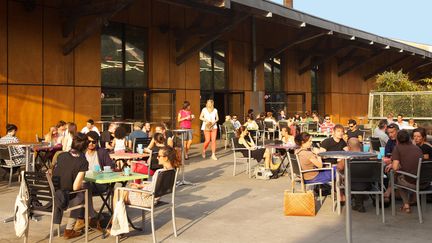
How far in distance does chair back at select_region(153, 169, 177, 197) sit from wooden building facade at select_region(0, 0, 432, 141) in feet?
22.7

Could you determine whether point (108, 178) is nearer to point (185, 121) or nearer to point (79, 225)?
point (79, 225)

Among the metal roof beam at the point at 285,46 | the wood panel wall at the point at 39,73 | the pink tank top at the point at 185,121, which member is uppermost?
the metal roof beam at the point at 285,46

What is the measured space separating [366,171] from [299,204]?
936 mm

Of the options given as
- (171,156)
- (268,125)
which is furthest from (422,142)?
(268,125)

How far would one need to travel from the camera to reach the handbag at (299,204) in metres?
6.39

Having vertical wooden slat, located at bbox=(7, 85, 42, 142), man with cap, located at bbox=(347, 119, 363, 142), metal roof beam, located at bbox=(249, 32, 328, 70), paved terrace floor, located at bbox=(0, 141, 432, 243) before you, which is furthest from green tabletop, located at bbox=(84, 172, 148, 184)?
metal roof beam, located at bbox=(249, 32, 328, 70)

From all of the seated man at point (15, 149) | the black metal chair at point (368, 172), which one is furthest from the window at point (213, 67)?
the black metal chair at point (368, 172)

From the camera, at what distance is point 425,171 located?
6.28 meters

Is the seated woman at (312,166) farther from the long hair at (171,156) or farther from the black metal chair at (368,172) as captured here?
the long hair at (171,156)

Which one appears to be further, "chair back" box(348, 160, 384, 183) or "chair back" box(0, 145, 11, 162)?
"chair back" box(0, 145, 11, 162)

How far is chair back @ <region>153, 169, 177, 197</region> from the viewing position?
209 inches

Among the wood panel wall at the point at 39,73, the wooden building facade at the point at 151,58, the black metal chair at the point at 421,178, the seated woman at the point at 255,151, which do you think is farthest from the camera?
the wooden building facade at the point at 151,58

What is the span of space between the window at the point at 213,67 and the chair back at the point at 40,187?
43.4ft

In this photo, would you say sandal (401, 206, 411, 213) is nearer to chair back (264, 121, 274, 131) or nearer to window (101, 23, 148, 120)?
window (101, 23, 148, 120)
